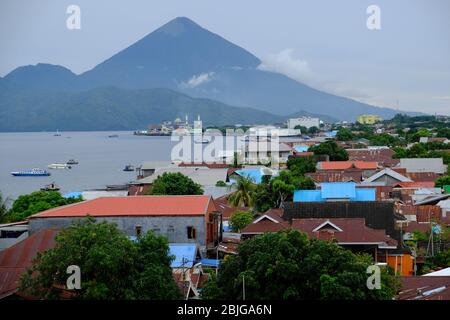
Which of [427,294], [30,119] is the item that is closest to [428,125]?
[427,294]

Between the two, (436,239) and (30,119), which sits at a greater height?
(30,119)

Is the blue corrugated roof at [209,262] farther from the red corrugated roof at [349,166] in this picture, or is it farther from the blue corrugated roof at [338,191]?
the red corrugated roof at [349,166]

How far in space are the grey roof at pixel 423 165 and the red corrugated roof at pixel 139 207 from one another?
17.9 metres

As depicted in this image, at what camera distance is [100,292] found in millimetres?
7027

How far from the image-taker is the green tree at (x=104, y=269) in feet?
23.7

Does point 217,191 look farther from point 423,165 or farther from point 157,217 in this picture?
point 423,165

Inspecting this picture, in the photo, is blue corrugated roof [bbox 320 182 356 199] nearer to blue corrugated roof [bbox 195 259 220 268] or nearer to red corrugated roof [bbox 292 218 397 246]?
red corrugated roof [bbox 292 218 397 246]

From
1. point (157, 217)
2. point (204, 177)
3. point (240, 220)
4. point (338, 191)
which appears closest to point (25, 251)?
point (157, 217)

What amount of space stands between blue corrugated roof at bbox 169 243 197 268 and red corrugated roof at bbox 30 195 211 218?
103 centimetres

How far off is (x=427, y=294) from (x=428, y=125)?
84.5 m

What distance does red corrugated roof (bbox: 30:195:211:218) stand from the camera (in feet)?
44.8

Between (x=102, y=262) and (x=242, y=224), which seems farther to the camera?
(x=242, y=224)
